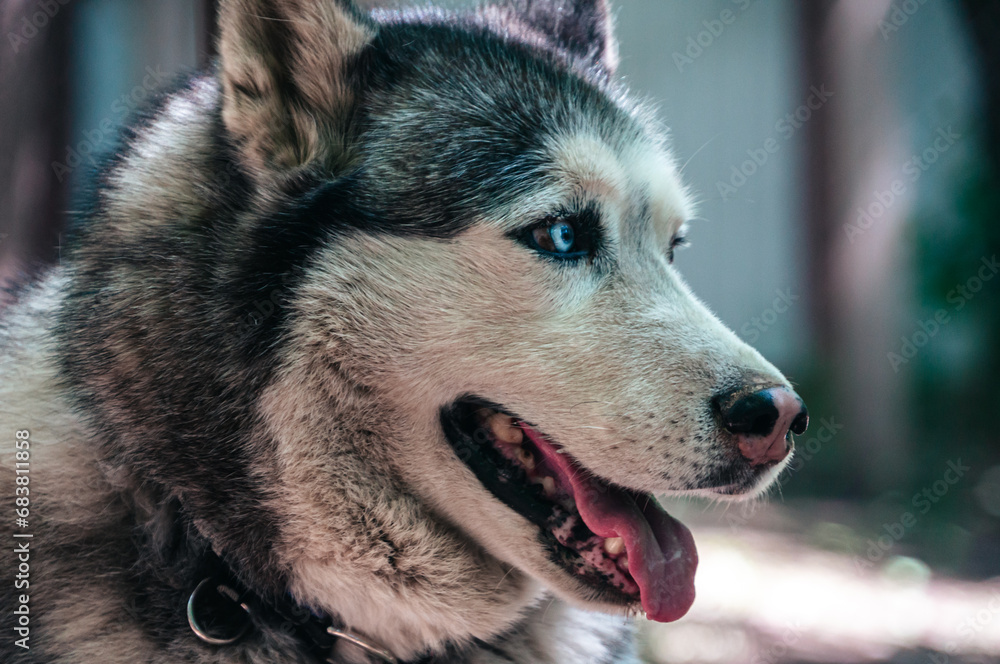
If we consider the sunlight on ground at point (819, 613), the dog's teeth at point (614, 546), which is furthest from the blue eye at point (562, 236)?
the sunlight on ground at point (819, 613)

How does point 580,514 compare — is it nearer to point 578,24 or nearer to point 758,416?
point 758,416

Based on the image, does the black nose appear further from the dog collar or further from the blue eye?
the dog collar

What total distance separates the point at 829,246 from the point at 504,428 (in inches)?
229

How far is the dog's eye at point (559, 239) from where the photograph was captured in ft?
6.31

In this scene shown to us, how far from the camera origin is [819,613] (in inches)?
169

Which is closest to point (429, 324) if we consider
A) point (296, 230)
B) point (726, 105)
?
point (296, 230)

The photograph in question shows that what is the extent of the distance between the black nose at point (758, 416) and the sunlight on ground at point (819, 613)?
2430 mm

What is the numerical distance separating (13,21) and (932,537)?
6.41 meters

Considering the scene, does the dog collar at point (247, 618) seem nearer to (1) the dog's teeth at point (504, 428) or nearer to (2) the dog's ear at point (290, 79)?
(1) the dog's teeth at point (504, 428)

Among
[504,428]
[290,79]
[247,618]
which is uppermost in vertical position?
[290,79]

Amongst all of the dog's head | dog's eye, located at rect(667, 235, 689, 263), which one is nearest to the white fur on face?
the dog's head

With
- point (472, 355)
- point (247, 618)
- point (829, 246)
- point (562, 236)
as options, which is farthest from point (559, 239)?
point (829, 246)

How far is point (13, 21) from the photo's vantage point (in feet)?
12.1

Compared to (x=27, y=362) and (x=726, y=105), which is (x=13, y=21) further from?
(x=726, y=105)
